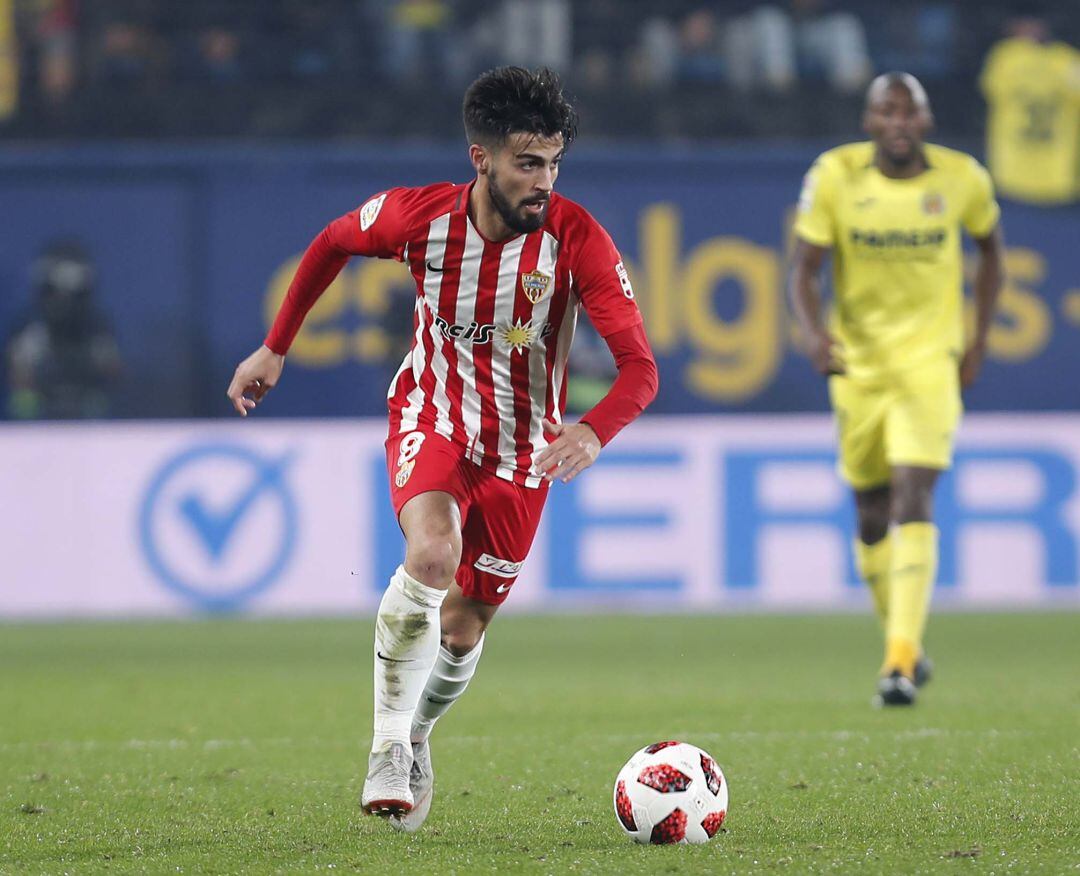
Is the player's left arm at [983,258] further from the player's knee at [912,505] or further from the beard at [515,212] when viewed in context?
the beard at [515,212]

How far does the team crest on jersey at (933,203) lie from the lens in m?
7.39

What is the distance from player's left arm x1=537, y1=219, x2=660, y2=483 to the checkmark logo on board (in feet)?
22.4

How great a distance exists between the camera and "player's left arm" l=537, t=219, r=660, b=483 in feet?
14.1

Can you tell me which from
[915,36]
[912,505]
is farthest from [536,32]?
[912,505]

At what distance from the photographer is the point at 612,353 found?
4566 millimetres

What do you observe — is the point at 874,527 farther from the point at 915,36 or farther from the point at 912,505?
the point at 915,36

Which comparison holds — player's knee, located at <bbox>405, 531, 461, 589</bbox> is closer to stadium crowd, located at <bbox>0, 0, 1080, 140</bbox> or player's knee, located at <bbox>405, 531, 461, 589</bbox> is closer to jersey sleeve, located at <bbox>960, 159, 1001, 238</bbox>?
jersey sleeve, located at <bbox>960, 159, 1001, 238</bbox>

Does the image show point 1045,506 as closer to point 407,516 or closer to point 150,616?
point 150,616

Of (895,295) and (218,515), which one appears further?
(218,515)

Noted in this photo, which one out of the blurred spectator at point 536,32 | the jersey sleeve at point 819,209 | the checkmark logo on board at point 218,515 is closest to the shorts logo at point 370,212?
the jersey sleeve at point 819,209

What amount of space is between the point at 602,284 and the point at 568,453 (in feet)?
1.90

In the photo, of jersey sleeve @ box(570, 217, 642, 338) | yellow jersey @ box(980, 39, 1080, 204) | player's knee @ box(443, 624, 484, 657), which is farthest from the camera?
yellow jersey @ box(980, 39, 1080, 204)

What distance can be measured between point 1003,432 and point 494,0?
5.87 m

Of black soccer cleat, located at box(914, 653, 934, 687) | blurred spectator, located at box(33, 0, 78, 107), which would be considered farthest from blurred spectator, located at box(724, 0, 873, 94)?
black soccer cleat, located at box(914, 653, 934, 687)
